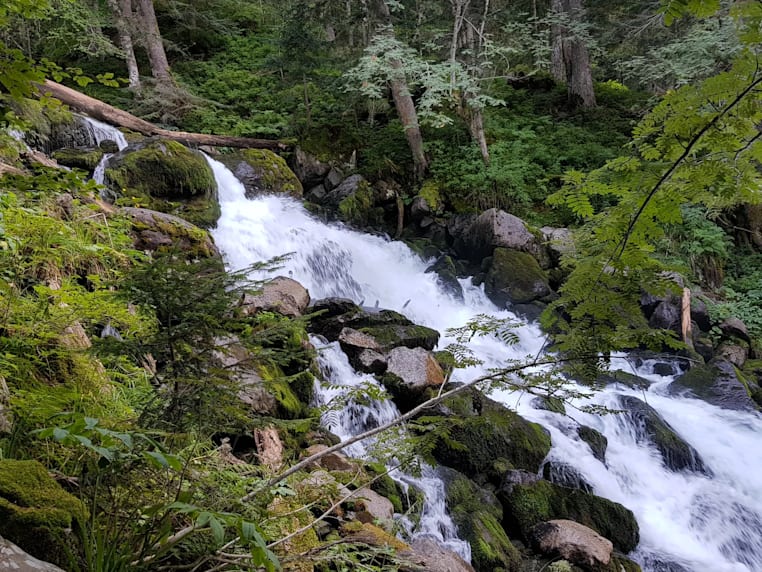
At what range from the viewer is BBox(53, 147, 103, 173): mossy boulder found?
8.41 meters

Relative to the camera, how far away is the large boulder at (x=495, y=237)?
11773 mm

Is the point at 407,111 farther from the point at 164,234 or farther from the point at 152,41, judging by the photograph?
the point at 164,234

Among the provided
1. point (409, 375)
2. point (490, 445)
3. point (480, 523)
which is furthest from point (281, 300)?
point (480, 523)

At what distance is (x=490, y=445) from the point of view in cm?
588

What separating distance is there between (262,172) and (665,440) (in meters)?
10.2

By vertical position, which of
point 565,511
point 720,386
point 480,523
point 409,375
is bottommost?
point 565,511

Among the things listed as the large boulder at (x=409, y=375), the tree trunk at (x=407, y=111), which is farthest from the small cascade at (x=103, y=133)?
the large boulder at (x=409, y=375)

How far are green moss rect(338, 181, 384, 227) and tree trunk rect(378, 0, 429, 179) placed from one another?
1785mm

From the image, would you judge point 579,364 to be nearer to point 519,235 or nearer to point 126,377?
point 126,377

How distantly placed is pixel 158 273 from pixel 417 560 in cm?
249

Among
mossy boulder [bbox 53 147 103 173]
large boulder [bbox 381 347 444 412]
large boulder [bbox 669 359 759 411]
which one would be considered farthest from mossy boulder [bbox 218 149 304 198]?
large boulder [bbox 669 359 759 411]

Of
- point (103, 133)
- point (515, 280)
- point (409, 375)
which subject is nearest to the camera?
point (409, 375)

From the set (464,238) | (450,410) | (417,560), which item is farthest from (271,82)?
(417,560)

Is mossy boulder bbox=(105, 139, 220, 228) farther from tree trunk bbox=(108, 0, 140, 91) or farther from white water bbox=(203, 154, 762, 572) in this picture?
tree trunk bbox=(108, 0, 140, 91)
